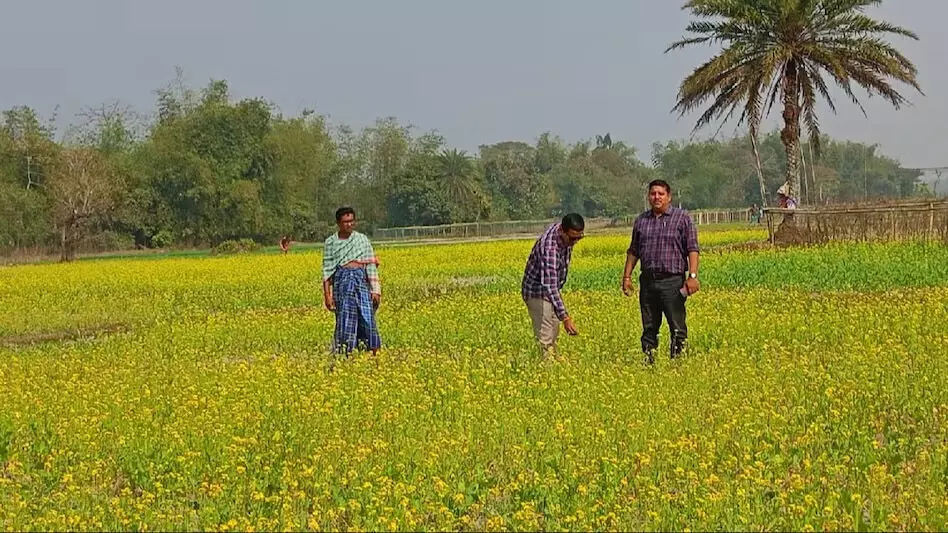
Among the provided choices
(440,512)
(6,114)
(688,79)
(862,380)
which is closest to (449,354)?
(862,380)

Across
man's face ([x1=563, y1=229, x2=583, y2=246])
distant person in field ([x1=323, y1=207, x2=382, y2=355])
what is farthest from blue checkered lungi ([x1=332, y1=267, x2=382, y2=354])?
man's face ([x1=563, y1=229, x2=583, y2=246])

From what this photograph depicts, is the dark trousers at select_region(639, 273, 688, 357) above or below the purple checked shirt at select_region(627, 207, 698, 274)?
below

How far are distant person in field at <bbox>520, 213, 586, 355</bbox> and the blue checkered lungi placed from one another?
1902 millimetres

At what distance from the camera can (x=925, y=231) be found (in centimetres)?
2630

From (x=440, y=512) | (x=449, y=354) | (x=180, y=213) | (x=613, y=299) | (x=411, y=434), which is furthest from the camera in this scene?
(x=180, y=213)

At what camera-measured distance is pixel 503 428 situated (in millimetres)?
7426

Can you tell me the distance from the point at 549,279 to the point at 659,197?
52.5 inches

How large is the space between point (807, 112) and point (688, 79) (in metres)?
→ 3.64

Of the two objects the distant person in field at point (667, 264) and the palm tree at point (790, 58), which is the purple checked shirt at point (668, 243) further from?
the palm tree at point (790, 58)

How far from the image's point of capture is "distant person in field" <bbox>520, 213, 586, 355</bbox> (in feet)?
33.2

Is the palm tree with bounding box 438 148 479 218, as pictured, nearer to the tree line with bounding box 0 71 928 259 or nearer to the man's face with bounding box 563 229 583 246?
the tree line with bounding box 0 71 928 259

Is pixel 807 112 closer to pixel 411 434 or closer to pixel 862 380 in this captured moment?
pixel 862 380

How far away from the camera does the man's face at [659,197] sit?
10281mm

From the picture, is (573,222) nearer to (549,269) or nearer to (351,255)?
(549,269)
